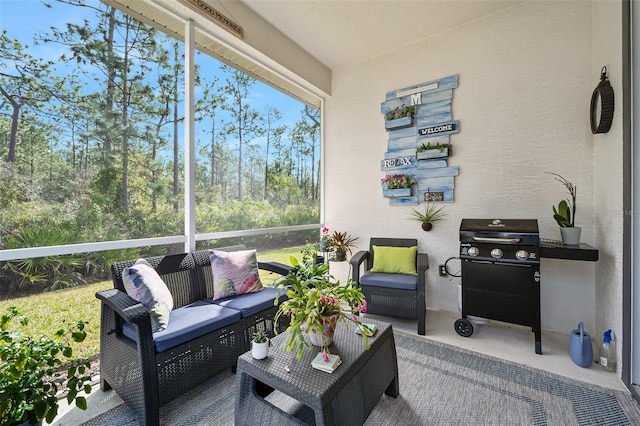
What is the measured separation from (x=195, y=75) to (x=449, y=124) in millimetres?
2886

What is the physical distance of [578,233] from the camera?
8.04 feet

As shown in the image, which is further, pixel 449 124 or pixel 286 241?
pixel 286 241

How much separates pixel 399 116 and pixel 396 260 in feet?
6.24

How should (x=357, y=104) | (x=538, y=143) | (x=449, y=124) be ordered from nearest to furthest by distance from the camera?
1. (x=538, y=143)
2. (x=449, y=124)
3. (x=357, y=104)

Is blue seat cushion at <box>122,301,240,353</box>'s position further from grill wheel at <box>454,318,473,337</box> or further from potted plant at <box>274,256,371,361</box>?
grill wheel at <box>454,318,473,337</box>

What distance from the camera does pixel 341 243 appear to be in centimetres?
402

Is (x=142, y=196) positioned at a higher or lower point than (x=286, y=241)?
higher

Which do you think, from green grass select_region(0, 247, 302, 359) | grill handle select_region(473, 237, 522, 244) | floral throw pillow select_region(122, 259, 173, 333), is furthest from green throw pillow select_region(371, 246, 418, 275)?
green grass select_region(0, 247, 302, 359)

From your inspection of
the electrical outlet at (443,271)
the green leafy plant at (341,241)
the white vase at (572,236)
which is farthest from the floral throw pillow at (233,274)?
the white vase at (572,236)

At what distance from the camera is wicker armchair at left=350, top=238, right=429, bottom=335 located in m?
2.77

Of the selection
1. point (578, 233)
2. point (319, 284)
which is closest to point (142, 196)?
point (319, 284)

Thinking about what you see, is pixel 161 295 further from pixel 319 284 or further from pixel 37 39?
pixel 37 39

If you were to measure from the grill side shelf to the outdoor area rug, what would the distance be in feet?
3.10

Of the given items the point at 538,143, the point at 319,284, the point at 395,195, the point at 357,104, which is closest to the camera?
the point at 319,284
